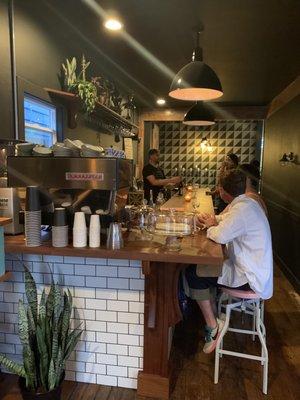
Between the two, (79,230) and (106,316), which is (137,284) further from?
(79,230)

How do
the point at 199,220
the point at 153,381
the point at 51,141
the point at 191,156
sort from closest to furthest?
the point at 153,381, the point at 199,220, the point at 51,141, the point at 191,156

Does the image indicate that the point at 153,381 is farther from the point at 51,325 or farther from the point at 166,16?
the point at 166,16

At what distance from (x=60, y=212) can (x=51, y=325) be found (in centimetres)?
63

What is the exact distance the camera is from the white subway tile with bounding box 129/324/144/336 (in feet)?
6.62

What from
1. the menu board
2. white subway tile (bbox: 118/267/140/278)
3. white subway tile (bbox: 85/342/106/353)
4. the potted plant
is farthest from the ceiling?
white subway tile (bbox: 85/342/106/353)

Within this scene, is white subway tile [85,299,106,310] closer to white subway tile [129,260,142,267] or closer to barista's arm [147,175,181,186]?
white subway tile [129,260,142,267]

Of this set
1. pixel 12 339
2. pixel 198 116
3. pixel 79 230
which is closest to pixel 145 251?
pixel 79 230

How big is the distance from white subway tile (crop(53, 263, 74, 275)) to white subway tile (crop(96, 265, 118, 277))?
0.17 meters

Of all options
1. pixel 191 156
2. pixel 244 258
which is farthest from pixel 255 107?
pixel 244 258

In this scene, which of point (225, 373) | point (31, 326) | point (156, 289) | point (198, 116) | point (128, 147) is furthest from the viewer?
point (128, 147)

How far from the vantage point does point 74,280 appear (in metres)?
2.06

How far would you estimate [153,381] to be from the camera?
2014 millimetres

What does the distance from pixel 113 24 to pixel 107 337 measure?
2.83 metres

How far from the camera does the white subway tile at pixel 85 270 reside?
80.0 inches
